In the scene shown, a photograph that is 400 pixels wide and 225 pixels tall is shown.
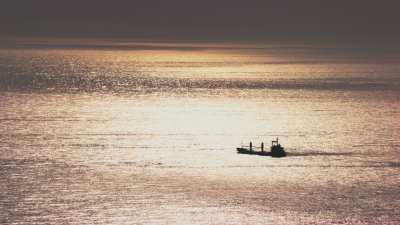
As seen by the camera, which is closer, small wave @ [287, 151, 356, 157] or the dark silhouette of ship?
the dark silhouette of ship

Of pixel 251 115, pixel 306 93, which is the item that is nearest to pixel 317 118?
pixel 251 115

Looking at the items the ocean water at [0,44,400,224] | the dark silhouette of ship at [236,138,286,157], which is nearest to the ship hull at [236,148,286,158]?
the dark silhouette of ship at [236,138,286,157]

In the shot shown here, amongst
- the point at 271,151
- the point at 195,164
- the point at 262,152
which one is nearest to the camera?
the point at 195,164

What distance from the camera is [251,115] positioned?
5315 inches

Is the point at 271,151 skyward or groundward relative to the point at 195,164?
skyward

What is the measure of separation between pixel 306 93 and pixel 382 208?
106 metres

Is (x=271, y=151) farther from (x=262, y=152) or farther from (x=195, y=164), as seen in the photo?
(x=195, y=164)

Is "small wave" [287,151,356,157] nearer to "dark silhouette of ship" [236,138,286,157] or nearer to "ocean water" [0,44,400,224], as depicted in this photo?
"ocean water" [0,44,400,224]

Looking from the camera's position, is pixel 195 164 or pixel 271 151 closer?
pixel 195 164

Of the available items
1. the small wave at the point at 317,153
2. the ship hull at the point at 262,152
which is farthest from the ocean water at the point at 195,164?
the ship hull at the point at 262,152

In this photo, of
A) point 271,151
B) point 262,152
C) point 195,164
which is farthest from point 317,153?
point 195,164

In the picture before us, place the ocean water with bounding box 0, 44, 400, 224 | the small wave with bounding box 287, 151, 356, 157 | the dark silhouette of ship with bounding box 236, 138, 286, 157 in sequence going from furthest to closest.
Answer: the small wave with bounding box 287, 151, 356, 157
the dark silhouette of ship with bounding box 236, 138, 286, 157
the ocean water with bounding box 0, 44, 400, 224

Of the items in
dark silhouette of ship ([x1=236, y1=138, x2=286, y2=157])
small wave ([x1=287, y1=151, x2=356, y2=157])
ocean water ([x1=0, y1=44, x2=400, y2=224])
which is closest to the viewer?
ocean water ([x1=0, y1=44, x2=400, y2=224])

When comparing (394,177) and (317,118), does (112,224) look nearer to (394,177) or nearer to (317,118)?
(394,177)
